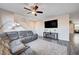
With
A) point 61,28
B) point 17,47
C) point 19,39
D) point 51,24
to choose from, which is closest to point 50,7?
point 51,24

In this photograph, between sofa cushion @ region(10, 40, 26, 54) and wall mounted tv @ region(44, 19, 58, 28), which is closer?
sofa cushion @ region(10, 40, 26, 54)

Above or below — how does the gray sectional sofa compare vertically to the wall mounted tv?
below

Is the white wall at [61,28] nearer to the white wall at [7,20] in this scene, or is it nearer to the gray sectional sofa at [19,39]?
the gray sectional sofa at [19,39]

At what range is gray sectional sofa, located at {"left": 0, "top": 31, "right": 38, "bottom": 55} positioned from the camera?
1.61 meters

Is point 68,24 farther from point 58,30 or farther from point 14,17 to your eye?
point 14,17

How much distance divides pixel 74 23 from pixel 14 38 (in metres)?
1.22

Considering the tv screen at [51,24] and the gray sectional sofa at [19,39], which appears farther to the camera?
the tv screen at [51,24]

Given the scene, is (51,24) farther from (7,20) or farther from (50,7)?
(7,20)

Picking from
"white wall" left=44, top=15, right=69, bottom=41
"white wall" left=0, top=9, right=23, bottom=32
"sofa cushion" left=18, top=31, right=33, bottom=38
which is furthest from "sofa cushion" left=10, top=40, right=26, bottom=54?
"white wall" left=44, top=15, right=69, bottom=41

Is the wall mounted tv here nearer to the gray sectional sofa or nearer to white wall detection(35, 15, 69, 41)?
white wall detection(35, 15, 69, 41)

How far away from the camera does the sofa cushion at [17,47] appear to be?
161cm

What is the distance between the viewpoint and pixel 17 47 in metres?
1.62

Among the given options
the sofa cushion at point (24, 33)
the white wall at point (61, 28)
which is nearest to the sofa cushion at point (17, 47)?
the sofa cushion at point (24, 33)

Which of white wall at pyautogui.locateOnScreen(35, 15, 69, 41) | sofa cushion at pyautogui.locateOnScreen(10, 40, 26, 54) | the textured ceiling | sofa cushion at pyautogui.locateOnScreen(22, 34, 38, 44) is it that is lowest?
sofa cushion at pyautogui.locateOnScreen(10, 40, 26, 54)
